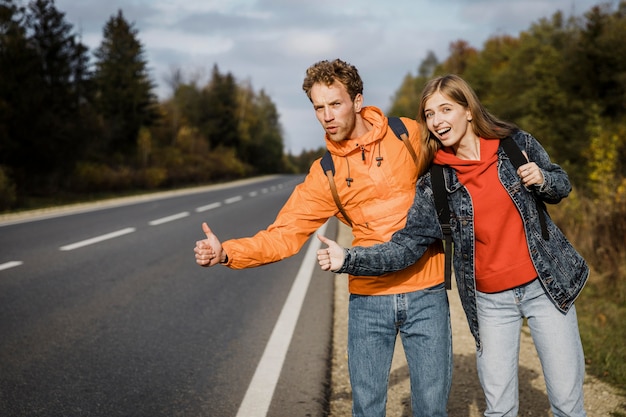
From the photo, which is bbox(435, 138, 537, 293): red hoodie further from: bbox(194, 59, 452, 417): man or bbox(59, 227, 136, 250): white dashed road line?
bbox(59, 227, 136, 250): white dashed road line

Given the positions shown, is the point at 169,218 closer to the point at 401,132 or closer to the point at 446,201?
the point at 401,132

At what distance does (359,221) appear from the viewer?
2.52m

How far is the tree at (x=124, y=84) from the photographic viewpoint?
44.5 metres

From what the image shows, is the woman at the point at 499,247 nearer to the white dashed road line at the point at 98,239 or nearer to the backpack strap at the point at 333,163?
the backpack strap at the point at 333,163

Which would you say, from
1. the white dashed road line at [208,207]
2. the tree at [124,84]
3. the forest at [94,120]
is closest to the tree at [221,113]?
the forest at [94,120]

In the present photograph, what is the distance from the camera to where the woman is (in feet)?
7.80

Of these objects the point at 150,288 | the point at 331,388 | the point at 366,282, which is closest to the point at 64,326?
the point at 150,288

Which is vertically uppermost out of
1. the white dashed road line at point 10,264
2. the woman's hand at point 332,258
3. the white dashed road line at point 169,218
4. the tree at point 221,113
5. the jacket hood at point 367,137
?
the tree at point 221,113

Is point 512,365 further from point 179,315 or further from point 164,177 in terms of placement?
point 164,177

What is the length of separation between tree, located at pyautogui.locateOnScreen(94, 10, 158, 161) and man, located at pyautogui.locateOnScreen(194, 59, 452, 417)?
43.1 m

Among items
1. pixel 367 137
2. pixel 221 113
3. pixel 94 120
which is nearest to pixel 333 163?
pixel 367 137

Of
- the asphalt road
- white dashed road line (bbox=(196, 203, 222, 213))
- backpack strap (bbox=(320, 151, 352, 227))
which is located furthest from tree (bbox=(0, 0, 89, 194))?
backpack strap (bbox=(320, 151, 352, 227))

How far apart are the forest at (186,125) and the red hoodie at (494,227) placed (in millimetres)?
2149

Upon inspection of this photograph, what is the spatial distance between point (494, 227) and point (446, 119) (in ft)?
1.68
